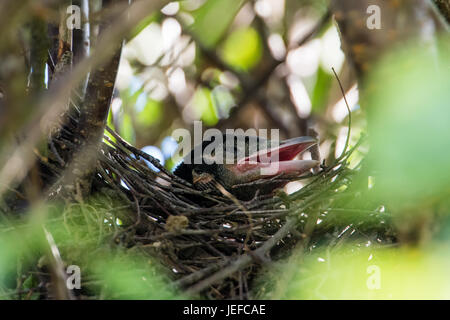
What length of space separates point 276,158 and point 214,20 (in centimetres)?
207

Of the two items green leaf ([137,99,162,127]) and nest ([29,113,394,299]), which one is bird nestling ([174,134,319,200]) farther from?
green leaf ([137,99,162,127])

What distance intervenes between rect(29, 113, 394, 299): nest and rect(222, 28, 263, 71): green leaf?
232cm

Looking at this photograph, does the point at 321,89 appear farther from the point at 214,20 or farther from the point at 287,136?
the point at 214,20

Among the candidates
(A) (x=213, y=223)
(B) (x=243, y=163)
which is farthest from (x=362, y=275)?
(B) (x=243, y=163)

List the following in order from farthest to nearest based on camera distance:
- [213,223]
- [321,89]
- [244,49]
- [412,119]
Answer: [244,49]
[321,89]
[213,223]
[412,119]

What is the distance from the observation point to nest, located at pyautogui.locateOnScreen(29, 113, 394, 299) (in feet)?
7.68

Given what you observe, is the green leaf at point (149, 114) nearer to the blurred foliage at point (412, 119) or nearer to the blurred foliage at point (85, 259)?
the blurred foliage at point (85, 259)

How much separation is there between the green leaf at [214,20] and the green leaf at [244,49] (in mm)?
159

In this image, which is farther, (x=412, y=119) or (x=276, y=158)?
(x=276, y=158)

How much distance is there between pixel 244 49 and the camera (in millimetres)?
5332

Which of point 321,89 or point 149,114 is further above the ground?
point 321,89

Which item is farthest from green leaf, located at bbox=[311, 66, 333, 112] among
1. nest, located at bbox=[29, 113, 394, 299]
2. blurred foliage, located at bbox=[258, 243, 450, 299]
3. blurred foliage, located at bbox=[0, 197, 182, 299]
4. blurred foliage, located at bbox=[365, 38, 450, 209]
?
blurred foliage, located at bbox=[365, 38, 450, 209]

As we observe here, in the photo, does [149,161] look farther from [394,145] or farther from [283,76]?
[283,76]
